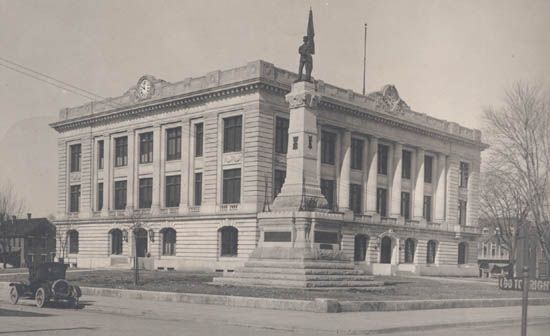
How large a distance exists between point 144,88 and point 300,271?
38925 millimetres

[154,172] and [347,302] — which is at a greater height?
[154,172]

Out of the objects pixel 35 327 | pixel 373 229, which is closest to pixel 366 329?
pixel 35 327

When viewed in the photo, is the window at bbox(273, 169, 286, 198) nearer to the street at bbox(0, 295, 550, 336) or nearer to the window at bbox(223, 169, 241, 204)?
the window at bbox(223, 169, 241, 204)

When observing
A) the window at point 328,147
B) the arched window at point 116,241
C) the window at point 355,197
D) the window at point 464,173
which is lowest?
the arched window at point 116,241

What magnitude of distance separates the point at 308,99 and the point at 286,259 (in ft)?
22.3

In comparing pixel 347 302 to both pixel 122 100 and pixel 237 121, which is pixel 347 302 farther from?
pixel 122 100

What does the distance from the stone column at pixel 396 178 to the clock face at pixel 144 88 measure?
933 inches

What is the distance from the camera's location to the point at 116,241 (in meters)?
63.7

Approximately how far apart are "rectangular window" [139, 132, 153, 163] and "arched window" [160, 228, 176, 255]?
6890 millimetres

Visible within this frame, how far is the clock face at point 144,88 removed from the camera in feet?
198

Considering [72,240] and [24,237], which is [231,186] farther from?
[24,237]

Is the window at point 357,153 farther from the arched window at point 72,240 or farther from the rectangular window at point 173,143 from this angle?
the arched window at point 72,240

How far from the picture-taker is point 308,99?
28.6 metres

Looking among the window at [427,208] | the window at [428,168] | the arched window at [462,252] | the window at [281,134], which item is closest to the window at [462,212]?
the arched window at [462,252]
